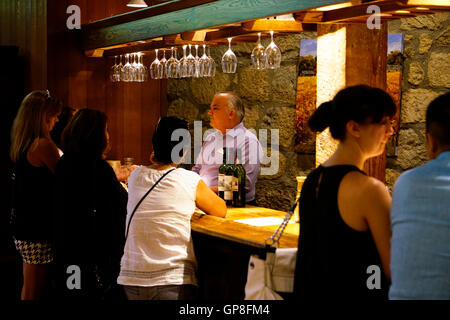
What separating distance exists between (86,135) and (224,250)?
3.46 ft

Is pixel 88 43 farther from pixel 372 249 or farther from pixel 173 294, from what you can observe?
pixel 372 249

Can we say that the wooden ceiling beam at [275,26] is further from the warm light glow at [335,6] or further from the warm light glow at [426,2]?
the warm light glow at [426,2]

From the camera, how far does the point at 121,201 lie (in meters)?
3.63

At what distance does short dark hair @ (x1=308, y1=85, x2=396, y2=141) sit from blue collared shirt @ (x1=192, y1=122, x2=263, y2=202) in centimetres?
235

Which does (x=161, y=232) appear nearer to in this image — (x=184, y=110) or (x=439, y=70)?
(x=439, y=70)

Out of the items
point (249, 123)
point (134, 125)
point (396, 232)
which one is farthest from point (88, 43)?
point (396, 232)

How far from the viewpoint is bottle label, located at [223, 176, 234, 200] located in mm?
4199

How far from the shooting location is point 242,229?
133 inches

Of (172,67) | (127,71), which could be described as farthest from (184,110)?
(172,67)

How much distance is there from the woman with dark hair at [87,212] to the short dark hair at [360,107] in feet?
5.43

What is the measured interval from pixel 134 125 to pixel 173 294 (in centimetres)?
364

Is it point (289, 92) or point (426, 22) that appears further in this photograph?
point (289, 92)

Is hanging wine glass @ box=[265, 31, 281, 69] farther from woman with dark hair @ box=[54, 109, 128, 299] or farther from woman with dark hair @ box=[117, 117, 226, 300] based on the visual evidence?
woman with dark hair @ box=[54, 109, 128, 299]

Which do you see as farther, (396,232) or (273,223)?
(273,223)
